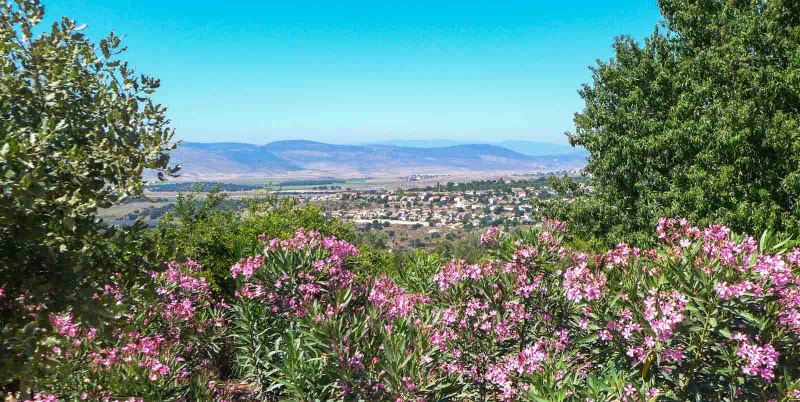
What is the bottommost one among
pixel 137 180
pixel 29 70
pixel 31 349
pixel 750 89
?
pixel 31 349

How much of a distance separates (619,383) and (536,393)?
695 millimetres

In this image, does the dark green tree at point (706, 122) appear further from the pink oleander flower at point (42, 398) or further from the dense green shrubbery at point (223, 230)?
the pink oleander flower at point (42, 398)

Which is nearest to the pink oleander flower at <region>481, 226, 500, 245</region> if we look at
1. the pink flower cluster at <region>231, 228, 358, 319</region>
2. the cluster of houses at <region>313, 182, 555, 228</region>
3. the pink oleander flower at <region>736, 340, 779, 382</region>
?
the pink flower cluster at <region>231, 228, 358, 319</region>

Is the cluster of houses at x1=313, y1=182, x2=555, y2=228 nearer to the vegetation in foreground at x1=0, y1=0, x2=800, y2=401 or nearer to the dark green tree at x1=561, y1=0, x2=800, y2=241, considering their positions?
the dark green tree at x1=561, y1=0, x2=800, y2=241

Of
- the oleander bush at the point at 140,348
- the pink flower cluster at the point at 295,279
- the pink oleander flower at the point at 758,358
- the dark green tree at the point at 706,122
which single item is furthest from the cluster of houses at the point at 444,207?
the pink oleander flower at the point at 758,358

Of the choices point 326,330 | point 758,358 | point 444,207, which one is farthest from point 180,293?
point 444,207

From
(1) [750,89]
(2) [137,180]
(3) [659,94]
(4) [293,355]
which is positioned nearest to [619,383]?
(4) [293,355]

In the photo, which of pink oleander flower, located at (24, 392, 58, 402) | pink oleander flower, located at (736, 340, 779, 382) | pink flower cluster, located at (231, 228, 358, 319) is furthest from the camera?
pink flower cluster, located at (231, 228, 358, 319)

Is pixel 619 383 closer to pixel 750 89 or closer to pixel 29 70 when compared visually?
pixel 29 70

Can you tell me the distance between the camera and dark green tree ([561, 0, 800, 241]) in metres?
12.8

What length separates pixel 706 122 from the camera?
13.5m

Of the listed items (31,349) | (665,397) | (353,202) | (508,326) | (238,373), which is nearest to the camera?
(31,349)

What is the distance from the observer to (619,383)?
4.22 m

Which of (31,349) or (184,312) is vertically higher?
(31,349)
